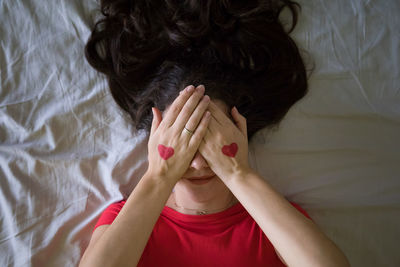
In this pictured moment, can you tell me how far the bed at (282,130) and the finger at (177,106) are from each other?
0.81 ft

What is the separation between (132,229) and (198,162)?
0.99ft

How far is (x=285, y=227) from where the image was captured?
95 centimetres

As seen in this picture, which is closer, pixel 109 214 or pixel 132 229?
pixel 132 229

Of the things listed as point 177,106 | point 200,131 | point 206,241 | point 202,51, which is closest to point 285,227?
point 206,241

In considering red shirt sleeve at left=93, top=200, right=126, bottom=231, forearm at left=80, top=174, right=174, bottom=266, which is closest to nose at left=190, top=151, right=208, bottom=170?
forearm at left=80, top=174, right=174, bottom=266

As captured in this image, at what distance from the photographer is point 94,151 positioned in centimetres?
122

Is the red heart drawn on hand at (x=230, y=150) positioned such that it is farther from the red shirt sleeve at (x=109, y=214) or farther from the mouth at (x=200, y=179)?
the red shirt sleeve at (x=109, y=214)

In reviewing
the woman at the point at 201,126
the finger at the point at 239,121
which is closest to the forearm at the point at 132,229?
the woman at the point at 201,126

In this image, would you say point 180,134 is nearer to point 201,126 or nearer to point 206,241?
point 201,126

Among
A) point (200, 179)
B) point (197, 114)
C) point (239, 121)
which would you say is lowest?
point (200, 179)

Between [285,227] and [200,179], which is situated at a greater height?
[200,179]

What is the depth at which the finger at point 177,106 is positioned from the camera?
1.02 metres

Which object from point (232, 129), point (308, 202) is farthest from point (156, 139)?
point (308, 202)

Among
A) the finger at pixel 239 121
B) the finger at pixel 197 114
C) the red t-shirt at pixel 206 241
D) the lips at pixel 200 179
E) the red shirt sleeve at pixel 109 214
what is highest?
the finger at pixel 197 114
